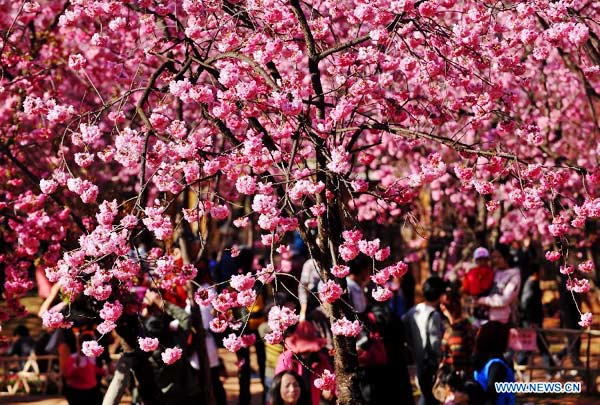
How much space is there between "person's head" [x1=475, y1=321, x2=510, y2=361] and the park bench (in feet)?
22.9

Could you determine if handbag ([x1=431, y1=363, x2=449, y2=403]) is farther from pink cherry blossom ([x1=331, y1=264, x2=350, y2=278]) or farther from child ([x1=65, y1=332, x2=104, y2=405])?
child ([x1=65, y1=332, x2=104, y2=405])

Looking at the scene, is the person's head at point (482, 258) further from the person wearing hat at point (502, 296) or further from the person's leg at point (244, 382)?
the person's leg at point (244, 382)

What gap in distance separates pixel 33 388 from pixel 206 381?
4.87m

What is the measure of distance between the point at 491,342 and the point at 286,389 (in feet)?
4.72

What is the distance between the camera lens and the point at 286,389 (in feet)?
22.4

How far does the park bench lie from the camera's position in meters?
12.6

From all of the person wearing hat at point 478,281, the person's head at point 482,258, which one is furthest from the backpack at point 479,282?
the person's head at point 482,258

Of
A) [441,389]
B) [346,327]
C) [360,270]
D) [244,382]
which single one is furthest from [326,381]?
[244,382]

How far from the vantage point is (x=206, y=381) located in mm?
8938

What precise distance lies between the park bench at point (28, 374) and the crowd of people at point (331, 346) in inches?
43.1

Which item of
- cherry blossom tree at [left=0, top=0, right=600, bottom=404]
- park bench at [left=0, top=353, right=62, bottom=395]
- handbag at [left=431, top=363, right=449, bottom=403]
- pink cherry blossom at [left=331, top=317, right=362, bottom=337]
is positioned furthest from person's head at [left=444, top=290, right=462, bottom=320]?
park bench at [left=0, top=353, right=62, bottom=395]

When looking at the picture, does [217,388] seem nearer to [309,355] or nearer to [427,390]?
[427,390]

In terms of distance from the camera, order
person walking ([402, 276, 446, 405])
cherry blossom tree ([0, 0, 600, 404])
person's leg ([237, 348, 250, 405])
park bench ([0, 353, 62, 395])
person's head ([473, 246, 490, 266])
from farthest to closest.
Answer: park bench ([0, 353, 62, 395]), person's head ([473, 246, 490, 266]), person's leg ([237, 348, 250, 405]), person walking ([402, 276, 446, 405]), cherry blossom tree ([0, 0, 600, 404])

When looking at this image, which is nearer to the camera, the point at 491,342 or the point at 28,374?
the point at 491,342
